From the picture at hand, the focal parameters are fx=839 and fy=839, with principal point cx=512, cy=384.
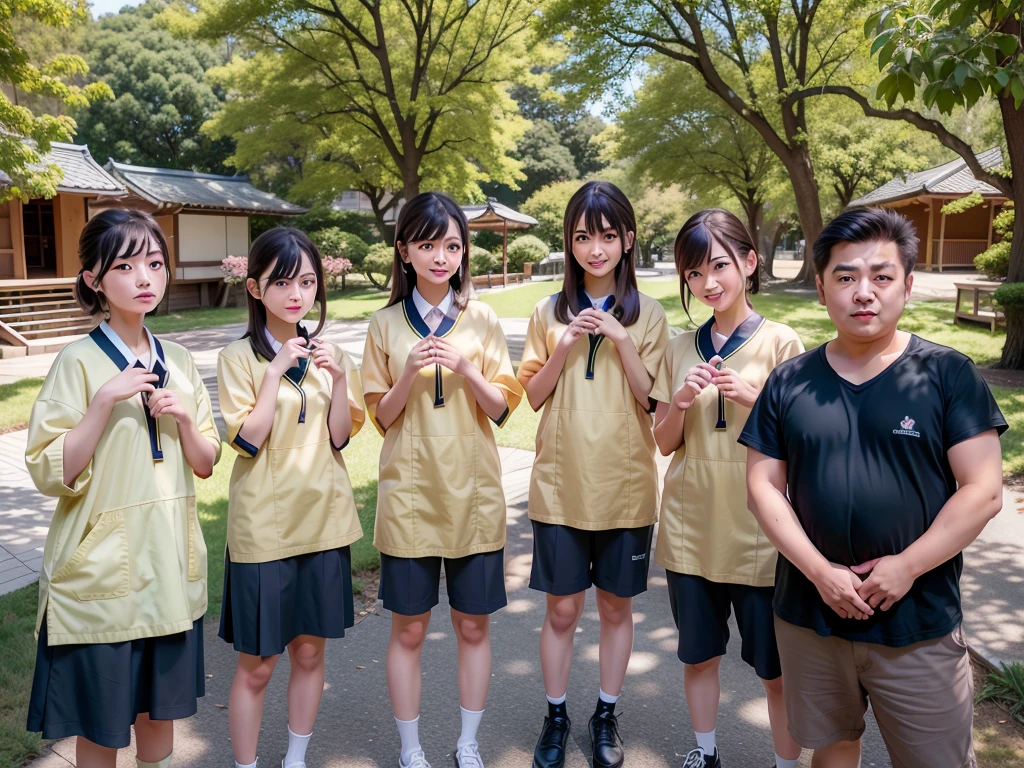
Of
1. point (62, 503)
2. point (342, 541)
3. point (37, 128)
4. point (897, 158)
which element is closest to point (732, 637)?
point (342, 541)

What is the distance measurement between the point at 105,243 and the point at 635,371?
1788 mm

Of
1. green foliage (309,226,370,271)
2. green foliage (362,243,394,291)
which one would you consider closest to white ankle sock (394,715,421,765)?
green foliage (362,243,394,291)

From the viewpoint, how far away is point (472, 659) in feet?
10.1

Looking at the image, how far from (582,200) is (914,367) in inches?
53.1

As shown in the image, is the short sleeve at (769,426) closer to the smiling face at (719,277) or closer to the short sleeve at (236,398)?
the smiling face at (719,277)

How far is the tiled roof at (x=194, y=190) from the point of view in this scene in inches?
874

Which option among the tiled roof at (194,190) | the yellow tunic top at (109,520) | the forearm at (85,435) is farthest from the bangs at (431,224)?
the tiled roof at (194,190)

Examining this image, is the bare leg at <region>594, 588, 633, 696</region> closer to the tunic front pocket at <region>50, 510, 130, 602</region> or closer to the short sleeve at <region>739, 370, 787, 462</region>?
the short sleeve at <region>739, 370, 787, 462</region>

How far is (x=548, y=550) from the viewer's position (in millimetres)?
3139

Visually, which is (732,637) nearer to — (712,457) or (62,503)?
(712,457)

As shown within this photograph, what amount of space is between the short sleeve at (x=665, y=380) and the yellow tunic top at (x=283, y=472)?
1.15 meters

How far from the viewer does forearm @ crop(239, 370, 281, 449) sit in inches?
107

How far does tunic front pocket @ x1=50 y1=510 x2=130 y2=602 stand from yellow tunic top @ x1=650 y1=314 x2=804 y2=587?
1.69 m

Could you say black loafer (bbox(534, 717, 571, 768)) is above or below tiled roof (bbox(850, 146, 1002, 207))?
below
